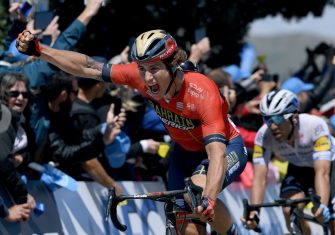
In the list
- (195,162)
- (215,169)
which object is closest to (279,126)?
(195,162)

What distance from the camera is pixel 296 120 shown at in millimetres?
9844

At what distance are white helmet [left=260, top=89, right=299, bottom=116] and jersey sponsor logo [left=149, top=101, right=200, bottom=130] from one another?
81.2 inches

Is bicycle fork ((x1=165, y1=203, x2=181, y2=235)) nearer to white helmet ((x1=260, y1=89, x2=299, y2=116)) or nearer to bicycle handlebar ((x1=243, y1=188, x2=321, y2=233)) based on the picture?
bicycle handlebar ((x1=243, y1=188, x2=321, y2=233))

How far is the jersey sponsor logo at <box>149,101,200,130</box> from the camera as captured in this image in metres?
7.73

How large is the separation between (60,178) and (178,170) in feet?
3.68

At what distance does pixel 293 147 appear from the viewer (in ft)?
32.8

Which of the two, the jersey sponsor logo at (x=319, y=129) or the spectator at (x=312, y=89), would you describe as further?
the spectator at (x=312, y=89)

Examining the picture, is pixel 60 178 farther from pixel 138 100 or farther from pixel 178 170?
pixel 138 100

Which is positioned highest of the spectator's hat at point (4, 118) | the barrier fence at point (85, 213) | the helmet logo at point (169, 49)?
the helmet logo at point (169, 49)

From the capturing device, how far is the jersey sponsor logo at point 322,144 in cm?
986

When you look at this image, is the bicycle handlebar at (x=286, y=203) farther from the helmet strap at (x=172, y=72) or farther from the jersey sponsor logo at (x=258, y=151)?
the helmet strap at (x=172, y=72)

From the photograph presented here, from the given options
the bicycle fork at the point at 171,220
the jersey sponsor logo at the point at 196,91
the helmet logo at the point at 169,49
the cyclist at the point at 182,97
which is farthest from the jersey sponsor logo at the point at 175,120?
the bicycle fork at the point at 171,220

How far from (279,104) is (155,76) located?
275 cm

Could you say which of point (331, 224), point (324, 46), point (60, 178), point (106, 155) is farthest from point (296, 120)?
point (324, 46)
